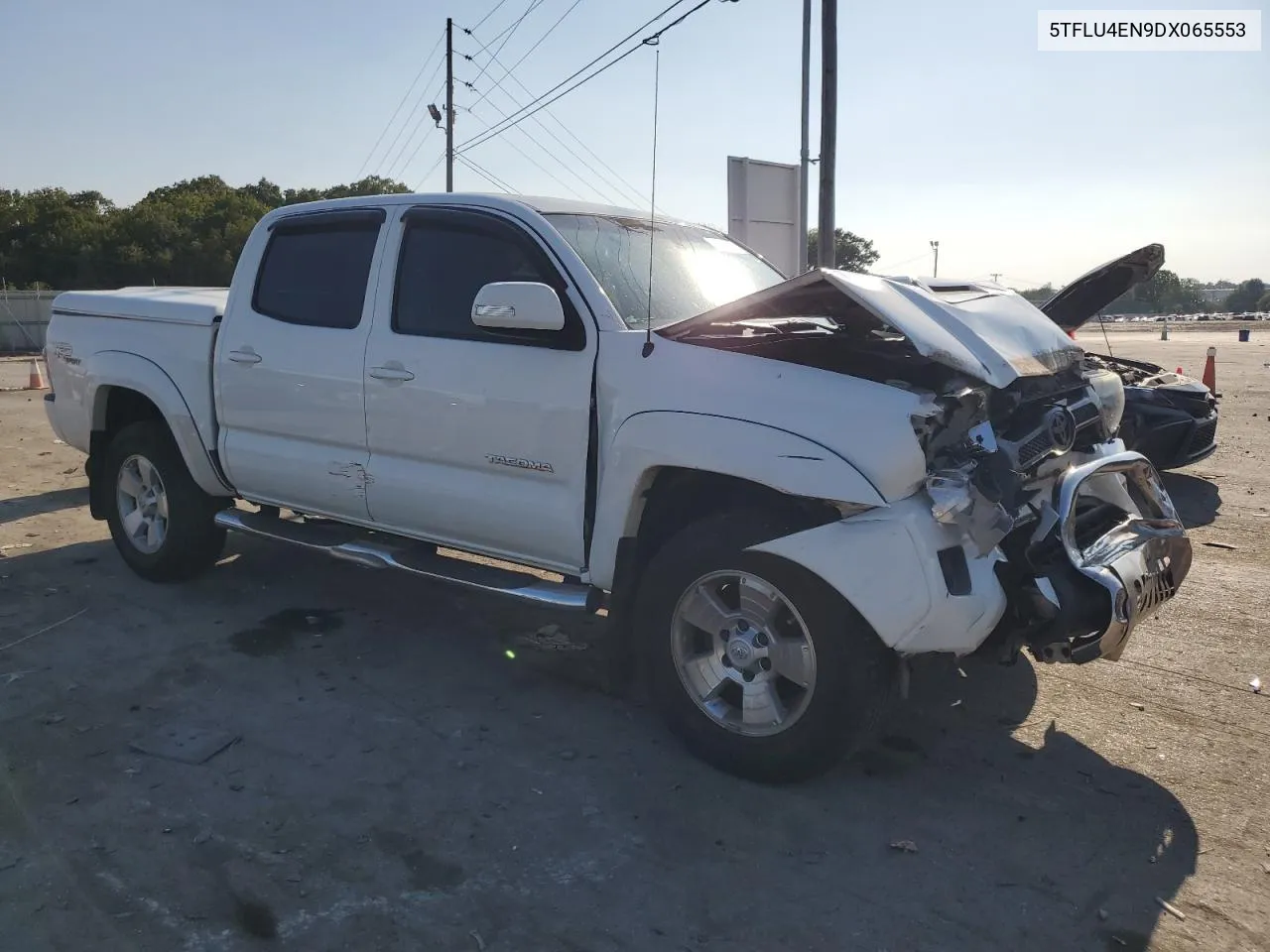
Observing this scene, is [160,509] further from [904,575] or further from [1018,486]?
[1018,486]

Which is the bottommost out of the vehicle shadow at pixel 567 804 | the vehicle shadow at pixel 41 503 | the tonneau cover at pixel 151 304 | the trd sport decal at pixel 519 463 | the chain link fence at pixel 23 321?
the vehicle shadow at pixel 567 804

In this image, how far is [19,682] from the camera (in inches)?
173

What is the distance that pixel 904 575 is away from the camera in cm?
307

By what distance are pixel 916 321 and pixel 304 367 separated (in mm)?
2964

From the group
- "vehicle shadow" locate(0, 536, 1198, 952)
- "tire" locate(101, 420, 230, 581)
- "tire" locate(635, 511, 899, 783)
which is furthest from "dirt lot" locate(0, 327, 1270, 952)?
"tire" locate(101, 420, 230, 581)

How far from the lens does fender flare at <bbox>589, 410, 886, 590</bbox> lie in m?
3.16

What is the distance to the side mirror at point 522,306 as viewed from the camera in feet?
12.4

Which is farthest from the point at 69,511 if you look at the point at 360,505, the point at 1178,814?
the point at 1178,814

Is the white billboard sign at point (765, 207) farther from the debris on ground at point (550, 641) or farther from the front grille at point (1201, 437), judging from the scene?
the debris on ground at point (550, 641)

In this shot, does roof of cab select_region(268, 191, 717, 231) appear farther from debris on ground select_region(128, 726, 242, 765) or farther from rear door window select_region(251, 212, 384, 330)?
debris on ground select_region(128, 726, 242, 765)

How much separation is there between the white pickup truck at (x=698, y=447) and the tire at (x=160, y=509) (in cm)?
43

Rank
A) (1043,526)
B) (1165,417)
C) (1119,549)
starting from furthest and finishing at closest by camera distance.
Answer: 1. (1165,417)
2. (1119,549)
3. (1043,526)

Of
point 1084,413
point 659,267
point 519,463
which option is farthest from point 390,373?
point 1084,413

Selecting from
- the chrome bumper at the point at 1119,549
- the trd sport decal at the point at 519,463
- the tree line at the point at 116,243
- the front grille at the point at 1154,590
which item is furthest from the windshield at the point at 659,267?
the tree line at the point at 116,243
